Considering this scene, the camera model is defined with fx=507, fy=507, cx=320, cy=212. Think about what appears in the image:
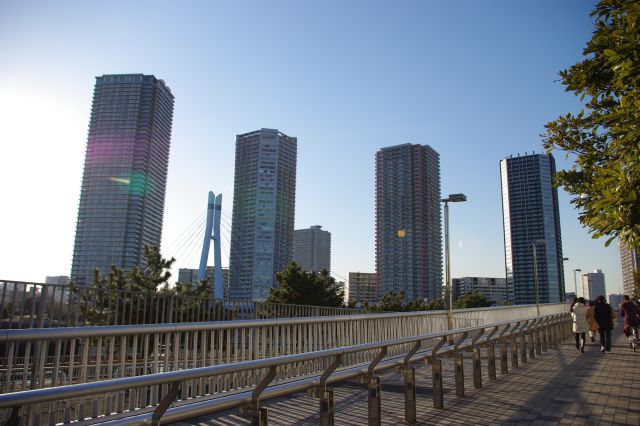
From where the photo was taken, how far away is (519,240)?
104 m

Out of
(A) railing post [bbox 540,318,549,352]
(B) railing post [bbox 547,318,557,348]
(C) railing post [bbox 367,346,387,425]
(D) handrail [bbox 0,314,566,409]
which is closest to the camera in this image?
(D) handrail [bbox 0,314,566,409]

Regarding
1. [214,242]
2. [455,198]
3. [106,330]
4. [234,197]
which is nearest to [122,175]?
[234,197]

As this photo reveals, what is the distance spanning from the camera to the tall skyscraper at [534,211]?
3548 inches

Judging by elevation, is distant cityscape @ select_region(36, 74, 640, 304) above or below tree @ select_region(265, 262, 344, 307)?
above

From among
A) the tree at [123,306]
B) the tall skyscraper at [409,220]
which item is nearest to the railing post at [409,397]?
the tree at [123,306]

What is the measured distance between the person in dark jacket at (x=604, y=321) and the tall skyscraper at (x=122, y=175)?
124 metres

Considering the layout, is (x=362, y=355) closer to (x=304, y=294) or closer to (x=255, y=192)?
(x=304, y=294)

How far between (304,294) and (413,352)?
32646 mm

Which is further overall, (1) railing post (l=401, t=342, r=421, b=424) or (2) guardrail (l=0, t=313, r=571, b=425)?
(1) railing post (l=401, t=342, r=421, b=424)

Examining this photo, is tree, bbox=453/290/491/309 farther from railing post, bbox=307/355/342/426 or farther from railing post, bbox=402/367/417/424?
railing post, bbox=307/355/342/426

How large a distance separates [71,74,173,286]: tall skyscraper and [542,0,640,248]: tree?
422 ft

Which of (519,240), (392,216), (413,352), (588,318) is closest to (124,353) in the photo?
(413,352)

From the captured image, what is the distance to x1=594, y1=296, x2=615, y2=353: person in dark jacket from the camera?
48.0ft

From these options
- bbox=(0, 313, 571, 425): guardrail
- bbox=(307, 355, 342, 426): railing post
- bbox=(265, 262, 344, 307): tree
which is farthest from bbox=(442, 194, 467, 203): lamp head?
bbox=(265, 262, 344, 307): tree
